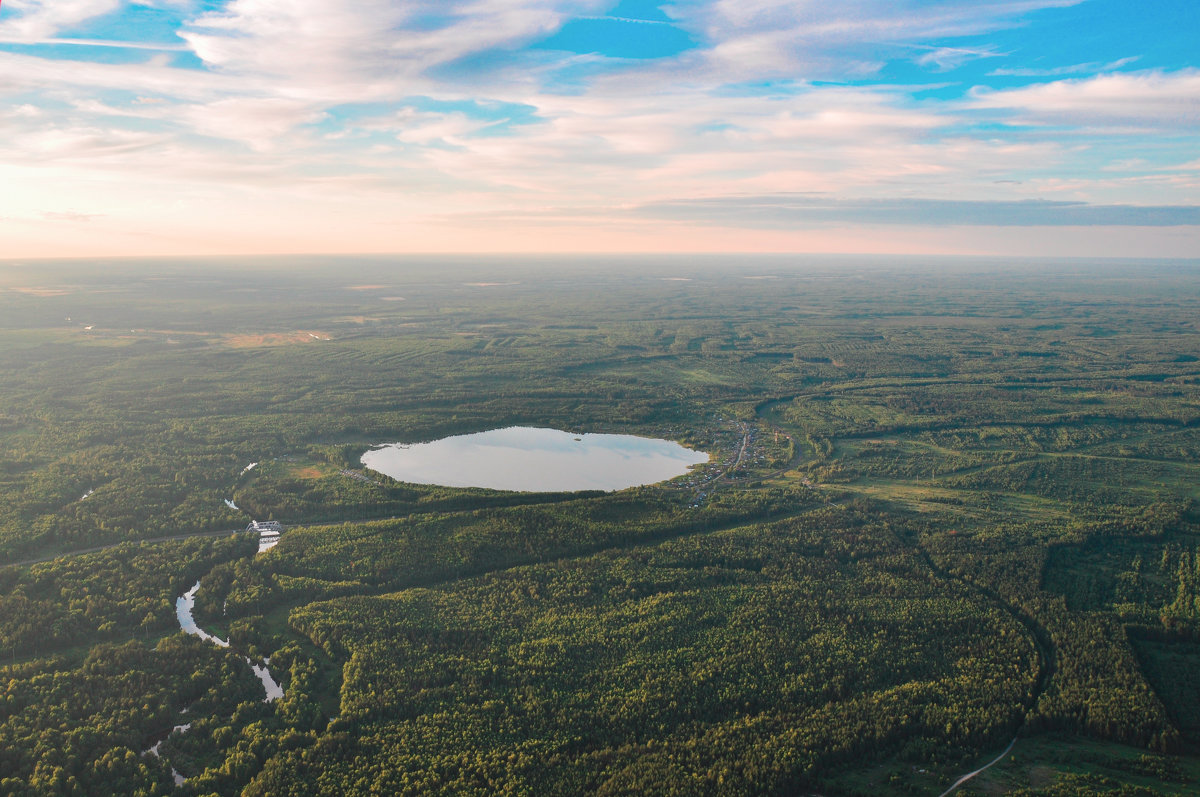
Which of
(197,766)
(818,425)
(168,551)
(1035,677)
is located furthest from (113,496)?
(818,425)

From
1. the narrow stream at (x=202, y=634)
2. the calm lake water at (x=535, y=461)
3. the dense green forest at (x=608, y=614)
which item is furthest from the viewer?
the calm lake water at (x=535, y=461)

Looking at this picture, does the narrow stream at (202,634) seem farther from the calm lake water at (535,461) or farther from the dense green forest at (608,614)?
the calm lake water at (535,461)

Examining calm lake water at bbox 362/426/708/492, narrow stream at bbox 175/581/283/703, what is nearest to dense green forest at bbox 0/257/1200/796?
narrow stream at bbox 175/581/283/703

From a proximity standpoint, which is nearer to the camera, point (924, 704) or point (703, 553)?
point (924, 704)

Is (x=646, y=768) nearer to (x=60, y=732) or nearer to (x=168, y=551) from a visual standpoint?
(x=60, y=732)

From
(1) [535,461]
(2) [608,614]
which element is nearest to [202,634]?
(2) [608,614]

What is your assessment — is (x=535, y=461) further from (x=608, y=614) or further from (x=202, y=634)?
(x=202, y=634)

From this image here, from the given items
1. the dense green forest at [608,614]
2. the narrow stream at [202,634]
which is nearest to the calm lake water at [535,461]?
the dense green forest at [608,614]

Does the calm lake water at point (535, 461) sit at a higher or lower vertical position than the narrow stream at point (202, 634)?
higher
